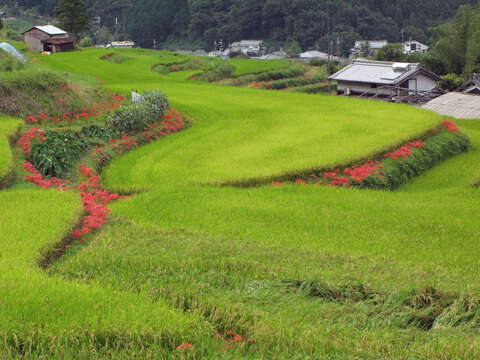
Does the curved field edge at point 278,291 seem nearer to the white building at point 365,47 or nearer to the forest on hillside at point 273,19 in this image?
the white building at point 365,47

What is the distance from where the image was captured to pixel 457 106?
90.7ft

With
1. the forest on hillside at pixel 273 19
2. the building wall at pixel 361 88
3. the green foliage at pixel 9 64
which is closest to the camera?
the green foliage at pixel 9 64

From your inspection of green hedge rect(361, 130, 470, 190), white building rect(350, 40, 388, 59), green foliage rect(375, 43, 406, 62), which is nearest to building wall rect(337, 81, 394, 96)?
green hedge rect(361, 130, 470, 190)

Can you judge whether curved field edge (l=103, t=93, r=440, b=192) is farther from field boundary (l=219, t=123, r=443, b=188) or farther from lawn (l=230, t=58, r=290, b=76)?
lawn (l=230, t=58, r=290, b=76)

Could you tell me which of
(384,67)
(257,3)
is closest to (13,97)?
(384,67)

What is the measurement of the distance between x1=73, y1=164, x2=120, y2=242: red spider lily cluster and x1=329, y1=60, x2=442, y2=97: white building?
82.4 ft

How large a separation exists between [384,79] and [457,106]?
910cm

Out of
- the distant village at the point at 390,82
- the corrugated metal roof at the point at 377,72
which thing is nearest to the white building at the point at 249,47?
the distant village at the point at 390,82

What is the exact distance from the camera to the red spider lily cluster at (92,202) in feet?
32.8

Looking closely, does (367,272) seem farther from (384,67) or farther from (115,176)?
(384,67)

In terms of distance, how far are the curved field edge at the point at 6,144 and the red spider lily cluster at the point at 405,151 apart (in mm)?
10363

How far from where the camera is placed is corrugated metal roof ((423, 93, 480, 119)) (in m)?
26.4

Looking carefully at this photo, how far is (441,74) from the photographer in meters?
44.2

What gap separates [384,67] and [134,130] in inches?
990
